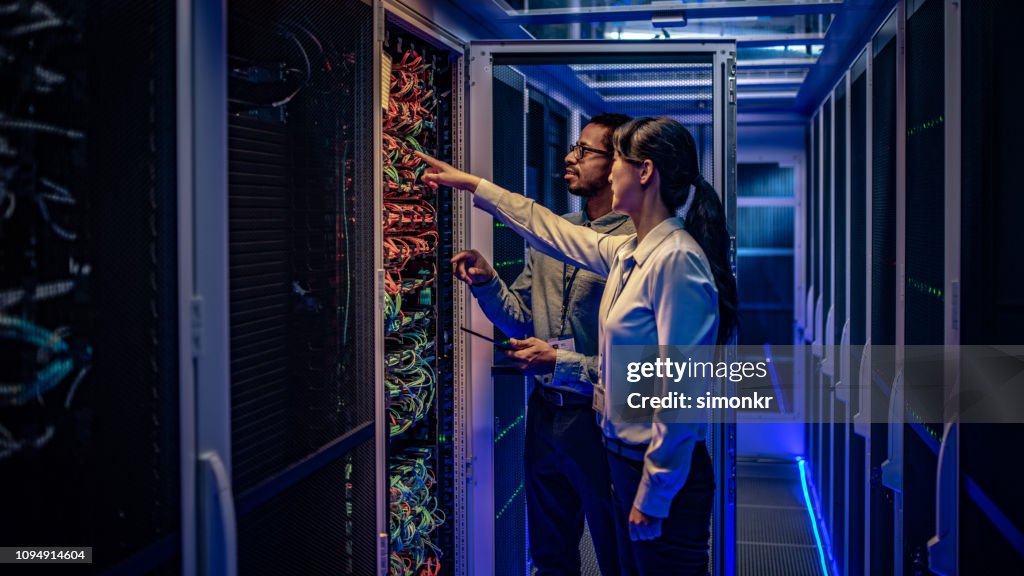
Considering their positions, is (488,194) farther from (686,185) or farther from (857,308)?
(857,308)

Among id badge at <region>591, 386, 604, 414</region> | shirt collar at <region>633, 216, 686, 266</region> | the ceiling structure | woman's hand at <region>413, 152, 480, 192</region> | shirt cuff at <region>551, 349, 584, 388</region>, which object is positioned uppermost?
the ceiling structure

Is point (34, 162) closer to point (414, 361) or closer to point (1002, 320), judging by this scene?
point (414, 361)

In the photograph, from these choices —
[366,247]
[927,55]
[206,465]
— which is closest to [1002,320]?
[927,55]

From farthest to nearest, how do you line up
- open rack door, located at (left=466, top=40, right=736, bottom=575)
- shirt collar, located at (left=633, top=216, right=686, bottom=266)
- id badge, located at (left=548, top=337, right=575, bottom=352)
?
open rack door, located at (left=466, top=40, right=736, bottom=575)
id badge, located at (left=548, top=337, right=575, bottom=352)
shirt collar, located at (left=633, top=216, right=686, bottom=266)

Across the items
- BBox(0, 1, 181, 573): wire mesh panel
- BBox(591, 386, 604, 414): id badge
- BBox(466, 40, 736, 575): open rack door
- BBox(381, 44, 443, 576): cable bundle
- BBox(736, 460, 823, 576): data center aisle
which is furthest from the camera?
BBox(736, 460, 823, 576): data center aisle

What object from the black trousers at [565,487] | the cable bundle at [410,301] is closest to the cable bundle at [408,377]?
the cable bundle at [410,301]

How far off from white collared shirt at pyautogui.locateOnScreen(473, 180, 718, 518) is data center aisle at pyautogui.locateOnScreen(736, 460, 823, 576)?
2.10 metres

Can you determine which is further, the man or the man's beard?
the man's beard

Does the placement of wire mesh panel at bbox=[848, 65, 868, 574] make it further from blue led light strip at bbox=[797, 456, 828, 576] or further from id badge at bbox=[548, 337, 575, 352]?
id badge at bbox=[548, 337, 575, 352]

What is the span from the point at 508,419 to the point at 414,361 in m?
0.55

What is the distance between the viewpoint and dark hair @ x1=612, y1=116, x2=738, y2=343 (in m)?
2.10

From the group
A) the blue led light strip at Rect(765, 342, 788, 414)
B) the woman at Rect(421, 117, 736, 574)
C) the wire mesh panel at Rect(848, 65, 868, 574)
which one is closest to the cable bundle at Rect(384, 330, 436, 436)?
the woman at Rect(421, 117, 736, 574)

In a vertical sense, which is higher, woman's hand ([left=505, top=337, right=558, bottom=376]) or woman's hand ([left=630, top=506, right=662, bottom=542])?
woman's hand ([left=505, top=337, right=558, bottom=376])

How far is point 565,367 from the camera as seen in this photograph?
246cm
